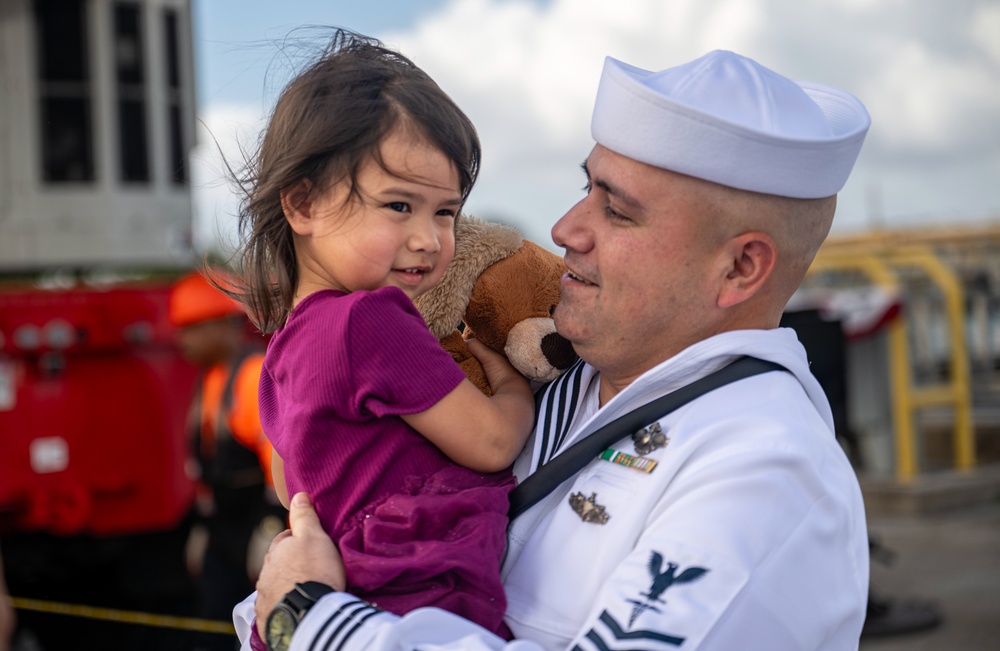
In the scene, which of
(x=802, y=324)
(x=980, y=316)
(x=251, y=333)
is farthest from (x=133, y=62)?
(x=980, y=316)

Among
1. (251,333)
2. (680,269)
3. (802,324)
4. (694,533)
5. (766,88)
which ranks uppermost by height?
(766,88)

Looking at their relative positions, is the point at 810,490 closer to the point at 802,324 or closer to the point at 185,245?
the point at 802,324

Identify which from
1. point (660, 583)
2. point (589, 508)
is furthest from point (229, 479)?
point (660, 583)

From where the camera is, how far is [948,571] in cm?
643

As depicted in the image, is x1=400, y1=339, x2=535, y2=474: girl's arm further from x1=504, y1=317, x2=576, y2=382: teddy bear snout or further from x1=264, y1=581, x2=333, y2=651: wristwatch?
x1=264, y1=581, x2=333, y2=651: wristwatch

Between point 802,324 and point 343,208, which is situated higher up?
point 343,208

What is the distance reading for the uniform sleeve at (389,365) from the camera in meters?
1.62

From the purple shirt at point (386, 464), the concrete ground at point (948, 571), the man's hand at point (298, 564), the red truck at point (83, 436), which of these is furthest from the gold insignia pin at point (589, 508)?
the concrete ground at point (948, 571)

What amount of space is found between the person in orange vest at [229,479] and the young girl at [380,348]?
10.6 ft

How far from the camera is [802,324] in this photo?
212 inches

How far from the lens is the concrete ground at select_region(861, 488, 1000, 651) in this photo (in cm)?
536

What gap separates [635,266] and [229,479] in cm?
381

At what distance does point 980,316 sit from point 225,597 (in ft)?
39.8

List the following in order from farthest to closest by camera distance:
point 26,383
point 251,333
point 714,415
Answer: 1. point 251,333
2. point 26,383
3. point 714,415
